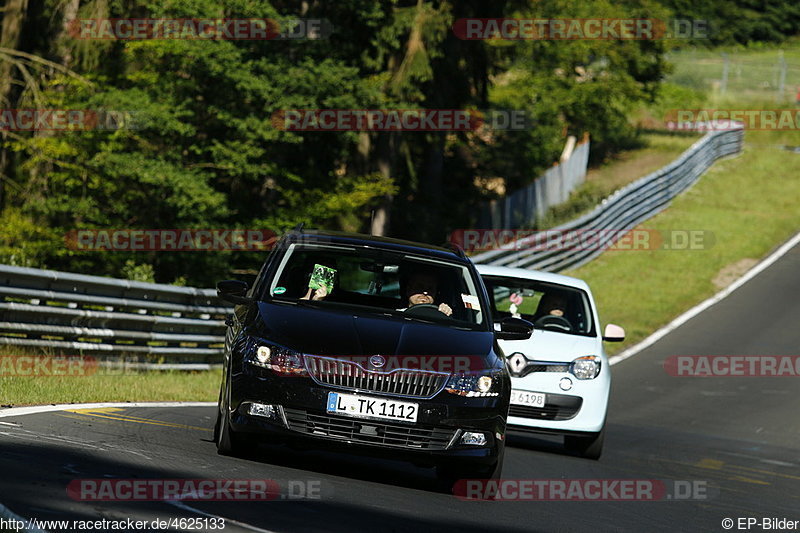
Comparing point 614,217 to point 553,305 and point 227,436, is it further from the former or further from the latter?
point 227,436

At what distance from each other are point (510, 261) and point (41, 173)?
36.6 ft

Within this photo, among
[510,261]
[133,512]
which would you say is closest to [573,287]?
[133,512]

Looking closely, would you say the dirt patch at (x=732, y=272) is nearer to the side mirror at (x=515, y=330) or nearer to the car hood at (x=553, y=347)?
the car hood at (x=553, y=347)

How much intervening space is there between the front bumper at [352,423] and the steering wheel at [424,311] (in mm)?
956

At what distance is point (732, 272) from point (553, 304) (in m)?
20.0

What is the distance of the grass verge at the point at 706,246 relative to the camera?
2845 centimetres

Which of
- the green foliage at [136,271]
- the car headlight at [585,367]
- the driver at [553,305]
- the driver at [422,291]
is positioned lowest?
the green foliage at [136,271]

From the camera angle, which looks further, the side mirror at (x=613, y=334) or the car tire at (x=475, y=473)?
the side mirror at (x=613, y=334)

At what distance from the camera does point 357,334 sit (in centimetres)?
842

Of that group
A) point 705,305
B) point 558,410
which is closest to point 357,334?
point 558,410

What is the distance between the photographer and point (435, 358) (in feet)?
27.3

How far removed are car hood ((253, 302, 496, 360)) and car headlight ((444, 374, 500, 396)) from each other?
168mm

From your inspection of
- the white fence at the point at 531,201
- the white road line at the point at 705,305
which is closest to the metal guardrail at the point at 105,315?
the white road line at the point at 705,305

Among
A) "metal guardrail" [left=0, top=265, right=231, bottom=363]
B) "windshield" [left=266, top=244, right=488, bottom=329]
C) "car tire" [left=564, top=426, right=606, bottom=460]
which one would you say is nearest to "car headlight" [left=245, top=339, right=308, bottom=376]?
"windshield" [left=266, top=244, right=488, bottom=329]
